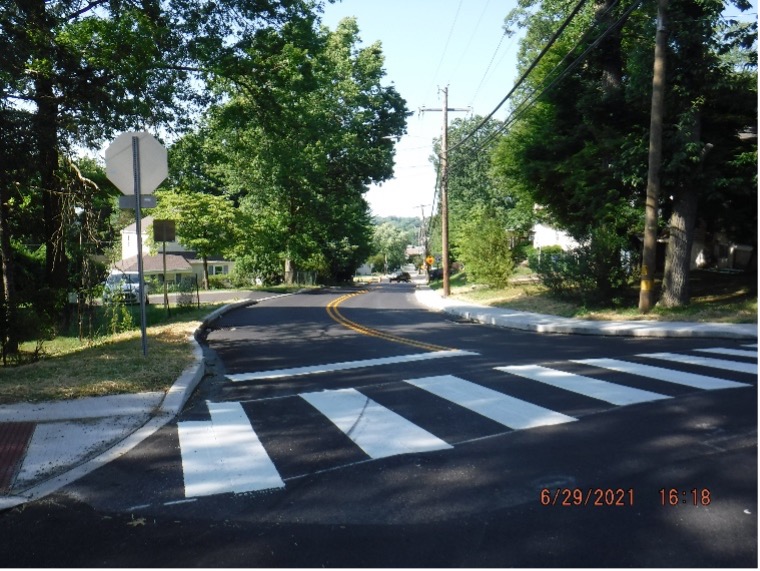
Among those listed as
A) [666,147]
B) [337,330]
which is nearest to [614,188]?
[666,147]

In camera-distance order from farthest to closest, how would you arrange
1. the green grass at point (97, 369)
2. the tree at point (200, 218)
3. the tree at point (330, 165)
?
the tree at point (330, 165) < the tree at point (200, 218) < the green grass at point (97, 369)

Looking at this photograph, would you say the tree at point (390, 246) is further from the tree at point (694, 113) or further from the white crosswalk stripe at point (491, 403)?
the white crosswalk stripe at point (491, 403)

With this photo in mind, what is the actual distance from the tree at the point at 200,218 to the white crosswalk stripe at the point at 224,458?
33.0 m

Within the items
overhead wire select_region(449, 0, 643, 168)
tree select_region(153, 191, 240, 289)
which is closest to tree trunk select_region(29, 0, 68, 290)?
overhead wire select_region(449, 0, 643, 168)

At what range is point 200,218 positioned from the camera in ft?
126

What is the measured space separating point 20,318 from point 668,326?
526 inches

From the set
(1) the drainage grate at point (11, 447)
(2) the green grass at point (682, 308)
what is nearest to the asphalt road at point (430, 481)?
(1) the drainage grate at point (11, 447)

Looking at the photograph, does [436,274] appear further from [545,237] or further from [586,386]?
[586,386]

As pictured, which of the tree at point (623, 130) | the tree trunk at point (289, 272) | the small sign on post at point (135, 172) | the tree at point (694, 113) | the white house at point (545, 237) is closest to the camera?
the small sign on post at point (135, 172)

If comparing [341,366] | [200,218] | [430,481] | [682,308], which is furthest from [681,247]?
[200,218]

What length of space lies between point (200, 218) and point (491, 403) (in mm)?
33983

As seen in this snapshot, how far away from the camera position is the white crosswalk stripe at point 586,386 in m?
7.13

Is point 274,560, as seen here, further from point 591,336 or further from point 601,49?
point 601,49

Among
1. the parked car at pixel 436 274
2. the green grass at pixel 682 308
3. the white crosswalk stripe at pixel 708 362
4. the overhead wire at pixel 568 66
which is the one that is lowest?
the white crosswalk stripe at pixel 708 362
